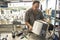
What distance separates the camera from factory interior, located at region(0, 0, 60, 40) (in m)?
1.24

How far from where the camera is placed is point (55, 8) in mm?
1270

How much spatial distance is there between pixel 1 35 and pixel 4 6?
0.76ft

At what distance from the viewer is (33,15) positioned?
1.26 m

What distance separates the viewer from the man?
1.25m

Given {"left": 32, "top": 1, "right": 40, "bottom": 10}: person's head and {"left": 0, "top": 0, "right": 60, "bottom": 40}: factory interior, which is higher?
{"left": 32, "top": 1, "right": 40, "bottom": 10}: person's head

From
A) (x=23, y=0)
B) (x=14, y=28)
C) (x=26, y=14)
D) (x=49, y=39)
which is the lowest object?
(x=49, y=39)

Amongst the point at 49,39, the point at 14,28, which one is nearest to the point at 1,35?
the point at 14,28

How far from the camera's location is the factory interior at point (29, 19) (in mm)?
1235

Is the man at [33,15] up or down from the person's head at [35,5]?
down

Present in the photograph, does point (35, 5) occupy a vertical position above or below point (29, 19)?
above

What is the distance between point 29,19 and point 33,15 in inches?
1.8

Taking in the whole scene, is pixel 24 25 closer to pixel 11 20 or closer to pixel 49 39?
pixel 11 20

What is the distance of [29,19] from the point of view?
49.3 inches

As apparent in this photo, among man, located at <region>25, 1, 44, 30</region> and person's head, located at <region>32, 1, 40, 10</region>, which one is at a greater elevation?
person's head, located at <region>32, 1, 40, 10</region>
